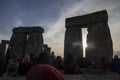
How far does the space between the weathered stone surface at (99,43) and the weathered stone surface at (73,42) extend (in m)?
1.02

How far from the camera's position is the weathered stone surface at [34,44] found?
68.0ft

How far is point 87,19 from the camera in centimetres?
1684

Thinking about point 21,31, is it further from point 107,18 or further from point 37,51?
point 107,18

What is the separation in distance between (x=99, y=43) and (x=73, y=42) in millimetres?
2563

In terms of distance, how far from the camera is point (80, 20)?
56.6 feet

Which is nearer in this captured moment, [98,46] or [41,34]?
[98,46]

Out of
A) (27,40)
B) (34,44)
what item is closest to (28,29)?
(27,40)

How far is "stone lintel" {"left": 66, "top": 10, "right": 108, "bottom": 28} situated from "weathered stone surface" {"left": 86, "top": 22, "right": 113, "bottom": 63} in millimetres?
421

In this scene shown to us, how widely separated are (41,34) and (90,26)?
6448 millimetres

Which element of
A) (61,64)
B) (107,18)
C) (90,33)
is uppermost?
(107,18)

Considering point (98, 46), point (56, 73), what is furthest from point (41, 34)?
point (56, 73)

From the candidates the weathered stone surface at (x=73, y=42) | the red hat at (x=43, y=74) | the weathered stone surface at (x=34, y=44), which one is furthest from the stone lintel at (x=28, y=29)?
the red hat at (x=43, y=74)

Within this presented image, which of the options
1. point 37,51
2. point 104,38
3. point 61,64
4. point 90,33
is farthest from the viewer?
point 37,51

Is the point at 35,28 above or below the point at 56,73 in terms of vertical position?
above
